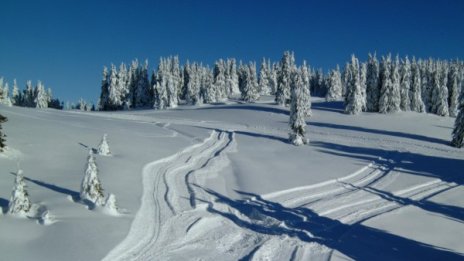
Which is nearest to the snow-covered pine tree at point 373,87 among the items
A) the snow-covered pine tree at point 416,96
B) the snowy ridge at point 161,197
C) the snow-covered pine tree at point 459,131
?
the snow-covered pine tree at point 416,96

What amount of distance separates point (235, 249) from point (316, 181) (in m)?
16.0

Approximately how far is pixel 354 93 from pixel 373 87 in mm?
8212

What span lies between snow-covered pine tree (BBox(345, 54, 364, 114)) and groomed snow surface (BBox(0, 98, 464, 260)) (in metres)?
28.9

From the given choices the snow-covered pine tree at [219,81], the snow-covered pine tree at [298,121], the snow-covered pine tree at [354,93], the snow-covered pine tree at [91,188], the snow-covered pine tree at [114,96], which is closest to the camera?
the snow-covered pine tree at [91,188]

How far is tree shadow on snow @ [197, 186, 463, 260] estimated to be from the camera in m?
18.7

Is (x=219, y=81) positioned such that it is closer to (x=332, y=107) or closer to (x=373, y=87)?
(x=332, y=107)

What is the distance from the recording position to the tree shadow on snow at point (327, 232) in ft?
61.2

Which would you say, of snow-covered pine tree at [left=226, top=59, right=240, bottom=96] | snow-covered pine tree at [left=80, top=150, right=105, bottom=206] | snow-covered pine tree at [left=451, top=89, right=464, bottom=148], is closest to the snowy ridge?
snow-covered pine tree at [left=80, top=150, right=105, bottom=206]

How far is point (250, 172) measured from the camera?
1353 inches

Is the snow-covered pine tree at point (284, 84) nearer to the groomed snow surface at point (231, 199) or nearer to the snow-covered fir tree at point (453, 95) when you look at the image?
the snow-covered fir tree at point (453, 95)

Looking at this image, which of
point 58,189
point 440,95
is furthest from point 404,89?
point 58,189

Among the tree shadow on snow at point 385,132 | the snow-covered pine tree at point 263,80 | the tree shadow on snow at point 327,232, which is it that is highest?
the snow-covered pine tree at point 263,80

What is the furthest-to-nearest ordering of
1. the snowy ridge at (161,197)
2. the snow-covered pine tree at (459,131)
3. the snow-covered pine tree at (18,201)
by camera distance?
the snow-covered pine tree at (459,131), the snow-covered pine tree at (18,201), the snowy ridge at (161,197)

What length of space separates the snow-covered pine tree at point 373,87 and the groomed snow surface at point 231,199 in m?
34.8
